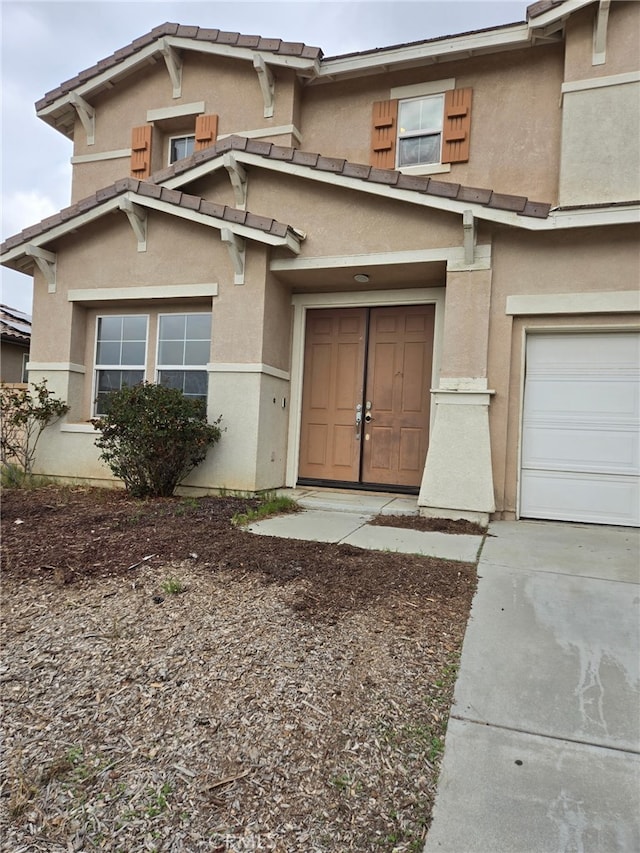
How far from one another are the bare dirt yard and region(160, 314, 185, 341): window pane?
4215 millimetres

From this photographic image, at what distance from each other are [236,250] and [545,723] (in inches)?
249

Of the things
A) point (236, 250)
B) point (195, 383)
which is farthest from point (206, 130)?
point (195, 383)

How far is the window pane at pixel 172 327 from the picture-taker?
25.5 feet

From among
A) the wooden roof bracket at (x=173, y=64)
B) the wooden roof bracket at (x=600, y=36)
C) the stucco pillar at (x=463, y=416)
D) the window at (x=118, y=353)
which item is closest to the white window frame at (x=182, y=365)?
the window at (x=118, y=353)

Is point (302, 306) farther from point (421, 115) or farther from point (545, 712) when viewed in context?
point (545, 712)

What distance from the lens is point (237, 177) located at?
717cm

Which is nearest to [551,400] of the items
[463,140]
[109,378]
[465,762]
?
[463,140]

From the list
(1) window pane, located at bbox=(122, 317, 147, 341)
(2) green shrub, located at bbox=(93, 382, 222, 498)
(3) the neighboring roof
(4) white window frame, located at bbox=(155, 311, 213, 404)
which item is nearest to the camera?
(2) green shrub, located at bbox=(93, 382, 222, 498)

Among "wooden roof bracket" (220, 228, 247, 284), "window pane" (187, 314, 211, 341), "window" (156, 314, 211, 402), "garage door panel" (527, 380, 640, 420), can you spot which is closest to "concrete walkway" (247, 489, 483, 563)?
"garage door panel" (527, 380, 640, 420)

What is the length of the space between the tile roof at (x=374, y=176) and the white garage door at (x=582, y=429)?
157 centimetres

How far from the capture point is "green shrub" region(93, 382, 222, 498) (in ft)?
21.2

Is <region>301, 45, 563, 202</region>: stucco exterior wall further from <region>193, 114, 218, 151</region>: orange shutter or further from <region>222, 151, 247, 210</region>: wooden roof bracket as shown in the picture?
<region>193, 114, 218, 151</region>: orange shutter

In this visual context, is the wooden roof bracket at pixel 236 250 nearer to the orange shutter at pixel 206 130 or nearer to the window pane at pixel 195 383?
the window pane at pixel 195 383

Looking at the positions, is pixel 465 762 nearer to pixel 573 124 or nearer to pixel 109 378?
pixel 573 124
